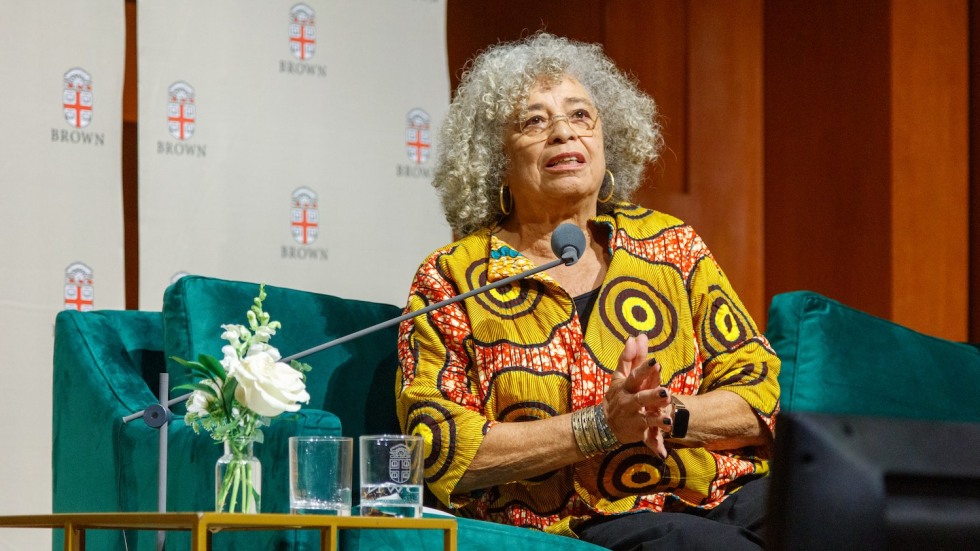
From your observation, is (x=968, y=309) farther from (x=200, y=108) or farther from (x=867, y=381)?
(x=200, y=108)

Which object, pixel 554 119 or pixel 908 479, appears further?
pixel 554 119

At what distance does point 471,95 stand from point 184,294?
2.51ft

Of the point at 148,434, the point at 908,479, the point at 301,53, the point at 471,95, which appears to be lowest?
the point at 148,434

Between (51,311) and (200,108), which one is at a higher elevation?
(200,108)

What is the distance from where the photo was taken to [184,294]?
2.25 meters

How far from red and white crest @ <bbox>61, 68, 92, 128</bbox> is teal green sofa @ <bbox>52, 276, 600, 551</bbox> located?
783 mm

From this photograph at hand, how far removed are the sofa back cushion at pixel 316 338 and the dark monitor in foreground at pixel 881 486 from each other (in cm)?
166

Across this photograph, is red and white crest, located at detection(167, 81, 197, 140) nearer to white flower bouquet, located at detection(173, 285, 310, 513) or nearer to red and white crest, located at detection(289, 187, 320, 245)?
red and white crest, located at detection(289, 187, 320, 245)

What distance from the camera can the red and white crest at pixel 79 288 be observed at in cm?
296

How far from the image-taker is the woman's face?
8.05 ft

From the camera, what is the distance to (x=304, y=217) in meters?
3.26

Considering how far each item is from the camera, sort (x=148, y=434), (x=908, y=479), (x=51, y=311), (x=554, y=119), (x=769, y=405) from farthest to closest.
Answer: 1. (x=51, y=311)
2. (x=554, y=119)
3. (x=769, y=405)
4. (x=148, y=434)
5. (x=908, y=479)

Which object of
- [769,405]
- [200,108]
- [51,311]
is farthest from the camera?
[200,108]

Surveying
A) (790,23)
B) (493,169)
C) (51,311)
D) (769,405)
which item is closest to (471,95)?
(493,169)
